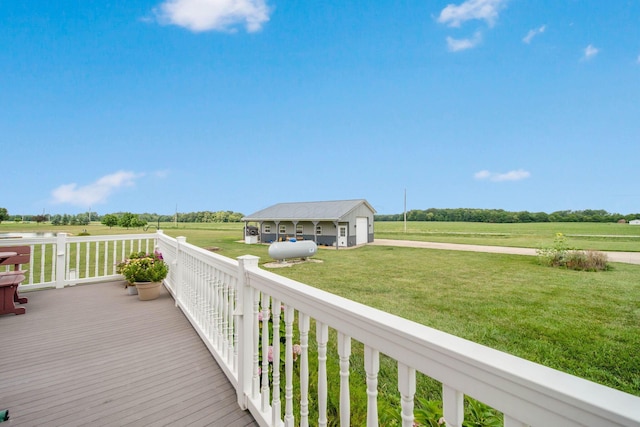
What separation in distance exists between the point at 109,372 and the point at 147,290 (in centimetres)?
225

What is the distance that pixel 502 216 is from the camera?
33.3 metres

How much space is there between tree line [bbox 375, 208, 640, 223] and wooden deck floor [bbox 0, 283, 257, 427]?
2346 cm

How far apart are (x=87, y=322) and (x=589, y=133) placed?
1221 inches

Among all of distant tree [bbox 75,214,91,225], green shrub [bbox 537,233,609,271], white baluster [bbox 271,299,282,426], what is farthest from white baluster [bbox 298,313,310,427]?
distant tree [bbox 75,214,91,225]

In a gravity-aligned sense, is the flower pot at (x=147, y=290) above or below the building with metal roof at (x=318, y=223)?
below

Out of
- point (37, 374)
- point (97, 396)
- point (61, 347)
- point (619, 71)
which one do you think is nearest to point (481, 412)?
point (97, 396)

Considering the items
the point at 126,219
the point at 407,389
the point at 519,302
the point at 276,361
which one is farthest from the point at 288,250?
the point at 126,219

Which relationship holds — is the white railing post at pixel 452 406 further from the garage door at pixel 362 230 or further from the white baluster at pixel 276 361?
the garage door at pixel 362 230

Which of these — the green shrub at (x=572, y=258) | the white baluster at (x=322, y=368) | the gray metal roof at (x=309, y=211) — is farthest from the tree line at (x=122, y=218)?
the green shrub at (x=572, y=258)

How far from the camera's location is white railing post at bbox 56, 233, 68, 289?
199 inches

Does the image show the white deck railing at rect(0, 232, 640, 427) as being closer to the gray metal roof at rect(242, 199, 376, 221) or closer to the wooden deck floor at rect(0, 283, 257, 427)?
the wooden deck floor at rect(0, 283, 257, 427)

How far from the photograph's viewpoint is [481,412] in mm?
1561

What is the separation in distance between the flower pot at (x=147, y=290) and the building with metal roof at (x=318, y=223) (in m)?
13.3

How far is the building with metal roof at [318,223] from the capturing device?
1834cm
